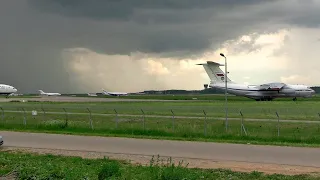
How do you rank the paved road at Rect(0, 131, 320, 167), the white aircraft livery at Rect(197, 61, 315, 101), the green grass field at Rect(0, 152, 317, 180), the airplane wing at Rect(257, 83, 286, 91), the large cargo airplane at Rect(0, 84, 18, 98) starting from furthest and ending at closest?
1. the large cargo airplane at Rect(0, 84, 18, 98)
2. the white aircraft livery at Rect(197, 61, 315, 101)
3. the airplane wing at Rect(257, 83, 286, 91)
4. the paved road at Rect(0, 131, 320, 167)
5. the green grass field at Rect(0, 152, 317, 180)

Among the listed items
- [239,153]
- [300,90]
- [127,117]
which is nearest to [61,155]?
[239,153]

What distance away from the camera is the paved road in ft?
44.4

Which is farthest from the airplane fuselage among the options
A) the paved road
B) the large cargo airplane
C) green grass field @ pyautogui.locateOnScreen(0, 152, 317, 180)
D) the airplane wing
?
green grass field @ pyautogui.locateOnScreen(0, 152, 317, 180)

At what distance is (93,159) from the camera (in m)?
12.9

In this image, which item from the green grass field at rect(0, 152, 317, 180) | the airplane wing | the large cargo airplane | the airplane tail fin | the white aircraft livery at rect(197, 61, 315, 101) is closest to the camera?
the green grass field at rect(0, 152, 317, 180)

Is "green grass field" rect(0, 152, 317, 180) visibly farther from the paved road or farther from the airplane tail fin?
the airplane tail fin

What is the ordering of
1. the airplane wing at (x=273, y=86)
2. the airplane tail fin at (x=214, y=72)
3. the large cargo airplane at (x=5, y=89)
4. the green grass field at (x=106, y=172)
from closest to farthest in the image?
the green grass field at (x=106, y=172) < the airplane wing at (x=273, y=86) < the airplane tail fin at (x=214, y=72) < the large cargo airplane at (x=5, y=89)

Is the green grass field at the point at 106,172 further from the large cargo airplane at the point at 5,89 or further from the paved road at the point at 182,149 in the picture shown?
the large cargo airplane at the point at 5,89

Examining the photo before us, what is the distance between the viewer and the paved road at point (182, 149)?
13.5m

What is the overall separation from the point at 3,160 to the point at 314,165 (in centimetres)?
946

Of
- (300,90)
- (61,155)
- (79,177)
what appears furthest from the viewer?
(300,90)

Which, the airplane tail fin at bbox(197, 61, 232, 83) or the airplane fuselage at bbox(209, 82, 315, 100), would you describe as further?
the airplane tail fin at bbox(197, 61, 232, 83)

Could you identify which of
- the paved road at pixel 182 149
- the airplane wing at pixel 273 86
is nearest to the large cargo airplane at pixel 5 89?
the airplane wing at pixel 273 86

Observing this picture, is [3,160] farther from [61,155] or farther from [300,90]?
[300,90]
